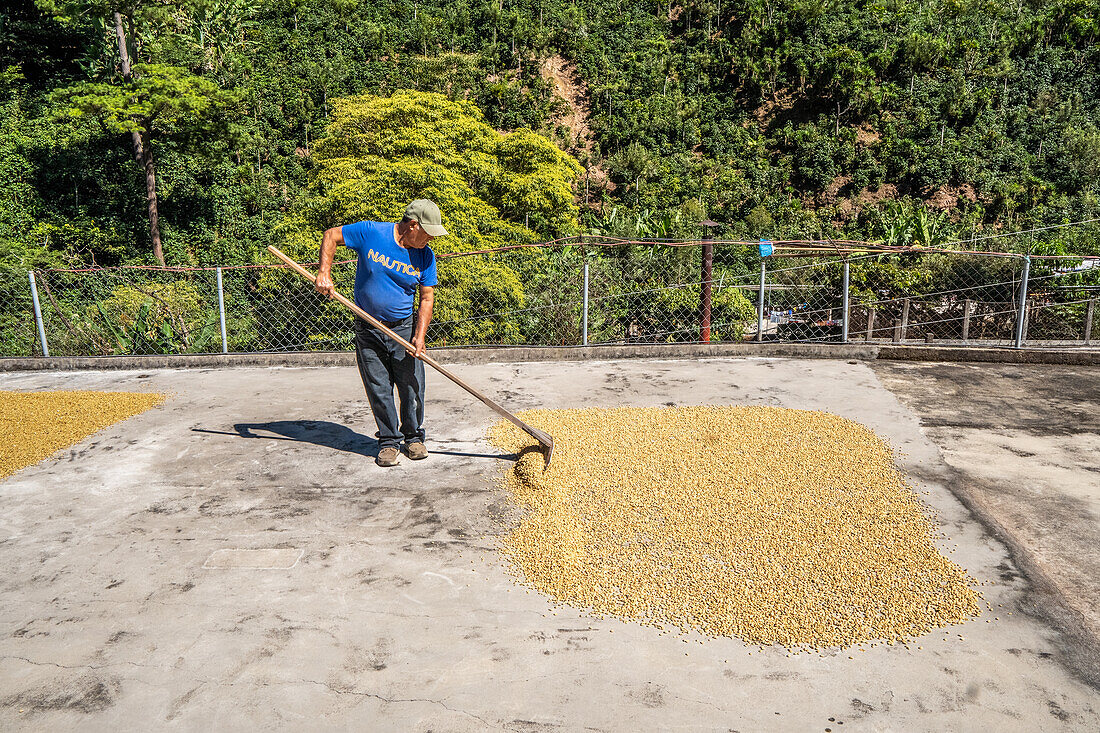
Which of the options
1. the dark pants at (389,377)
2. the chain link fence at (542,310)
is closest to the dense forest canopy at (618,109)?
the chain link fence at (542,310)

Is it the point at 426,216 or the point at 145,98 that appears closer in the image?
the point at 426,216

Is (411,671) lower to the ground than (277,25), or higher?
lower

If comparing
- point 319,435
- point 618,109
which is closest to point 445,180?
point 319,435

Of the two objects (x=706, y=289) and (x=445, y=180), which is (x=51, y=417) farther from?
(x=445, y=180)

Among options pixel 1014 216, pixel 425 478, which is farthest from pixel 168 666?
pixel 1014 216

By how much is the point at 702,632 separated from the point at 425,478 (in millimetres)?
2007

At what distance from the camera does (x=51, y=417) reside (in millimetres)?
5582

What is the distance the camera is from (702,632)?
2967 mm

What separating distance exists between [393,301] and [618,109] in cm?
2686

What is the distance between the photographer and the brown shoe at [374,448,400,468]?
15.2ft

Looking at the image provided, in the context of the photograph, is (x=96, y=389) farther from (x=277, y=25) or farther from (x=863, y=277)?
(x=277, y=25)

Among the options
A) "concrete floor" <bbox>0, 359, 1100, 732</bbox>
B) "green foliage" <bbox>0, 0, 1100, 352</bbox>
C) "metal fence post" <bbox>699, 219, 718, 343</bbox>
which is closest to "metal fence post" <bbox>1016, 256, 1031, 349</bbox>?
"concrete floor" <bbox>0, 359, 1100, 732</bbox>

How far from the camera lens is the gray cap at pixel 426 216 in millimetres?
4215

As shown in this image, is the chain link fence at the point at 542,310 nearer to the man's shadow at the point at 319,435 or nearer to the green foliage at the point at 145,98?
the man's shadow at the point at 319,435
